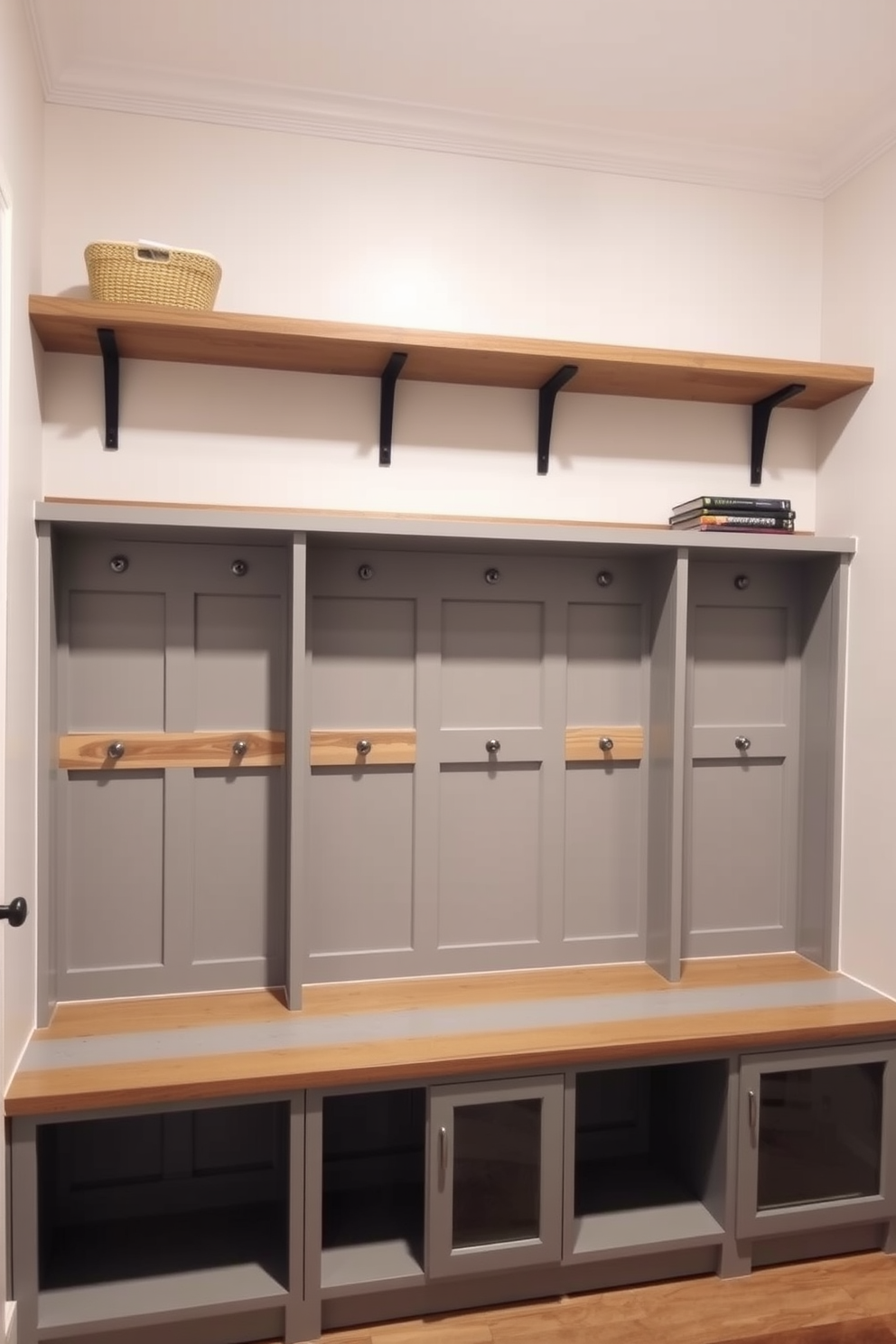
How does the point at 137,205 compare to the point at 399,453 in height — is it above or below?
above

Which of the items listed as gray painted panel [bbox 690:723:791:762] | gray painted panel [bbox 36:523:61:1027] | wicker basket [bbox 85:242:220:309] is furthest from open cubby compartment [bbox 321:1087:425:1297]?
wicker basket [bbox 85:242:220:309]

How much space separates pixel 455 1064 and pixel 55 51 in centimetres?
251

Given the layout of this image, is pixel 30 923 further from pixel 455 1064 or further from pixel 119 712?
pixel 455 1064

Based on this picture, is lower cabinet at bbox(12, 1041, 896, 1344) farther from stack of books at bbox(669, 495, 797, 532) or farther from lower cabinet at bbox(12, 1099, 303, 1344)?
stack of books at bbox(669, 495, 797, 532)

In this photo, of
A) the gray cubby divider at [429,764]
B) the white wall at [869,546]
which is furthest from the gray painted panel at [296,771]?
the white wall at [869,546]

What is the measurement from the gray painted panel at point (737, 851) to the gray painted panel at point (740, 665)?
0.51 feet

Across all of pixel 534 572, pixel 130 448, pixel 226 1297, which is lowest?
pixel 226 1297

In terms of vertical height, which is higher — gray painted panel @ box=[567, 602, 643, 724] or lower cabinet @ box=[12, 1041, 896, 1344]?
gray painted panel @ box=[567, 602, 643, 724]

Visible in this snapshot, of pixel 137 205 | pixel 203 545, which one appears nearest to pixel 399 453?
pixel 203 545

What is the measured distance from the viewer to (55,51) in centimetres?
222

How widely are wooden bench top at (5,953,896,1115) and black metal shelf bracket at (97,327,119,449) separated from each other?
1428 millimetres

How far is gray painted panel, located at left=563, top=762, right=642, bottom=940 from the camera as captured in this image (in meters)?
2.68

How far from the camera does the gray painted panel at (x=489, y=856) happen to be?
2.61 metres

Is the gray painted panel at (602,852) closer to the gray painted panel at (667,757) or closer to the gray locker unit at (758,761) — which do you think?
the gray painted panel at (667,757)
